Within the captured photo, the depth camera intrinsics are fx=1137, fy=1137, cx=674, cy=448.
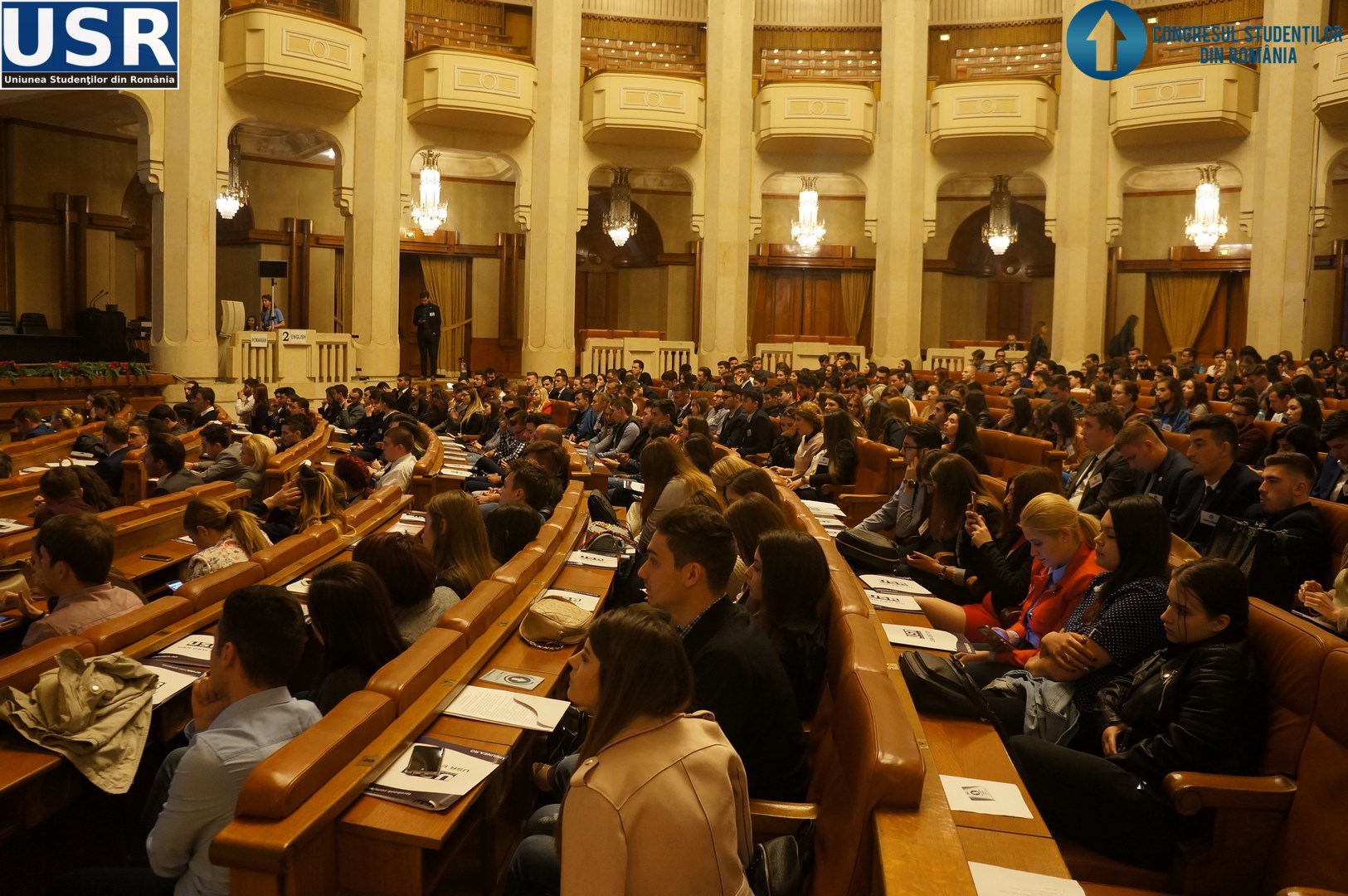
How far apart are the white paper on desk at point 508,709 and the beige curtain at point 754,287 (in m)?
18.9

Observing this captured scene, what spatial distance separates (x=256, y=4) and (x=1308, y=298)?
14.9m

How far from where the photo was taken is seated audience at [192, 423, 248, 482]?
8211 mm

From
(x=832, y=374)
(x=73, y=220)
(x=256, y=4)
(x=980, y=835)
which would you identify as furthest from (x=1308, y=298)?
(x=73, y=220)

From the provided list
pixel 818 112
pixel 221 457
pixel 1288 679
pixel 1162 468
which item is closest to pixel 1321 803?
pixel 1288 679

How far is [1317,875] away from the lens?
2.53 metres

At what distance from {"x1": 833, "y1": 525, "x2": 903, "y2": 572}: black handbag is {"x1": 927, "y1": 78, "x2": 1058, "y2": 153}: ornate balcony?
14067mm

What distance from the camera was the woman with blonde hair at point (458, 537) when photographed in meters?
4.56

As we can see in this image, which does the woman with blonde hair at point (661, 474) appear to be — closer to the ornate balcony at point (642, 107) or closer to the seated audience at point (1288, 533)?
the seated audience at point (1288, 533)

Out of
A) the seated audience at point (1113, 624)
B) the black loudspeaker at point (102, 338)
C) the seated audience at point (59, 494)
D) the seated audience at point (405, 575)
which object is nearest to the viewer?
the seated audience at point (1113, 624)

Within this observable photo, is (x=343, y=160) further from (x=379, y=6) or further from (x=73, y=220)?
(x=73, y=220)

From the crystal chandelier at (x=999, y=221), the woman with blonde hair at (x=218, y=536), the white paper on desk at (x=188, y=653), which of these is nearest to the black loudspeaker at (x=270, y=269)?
the crystal chandelier at (x=999, y=221)

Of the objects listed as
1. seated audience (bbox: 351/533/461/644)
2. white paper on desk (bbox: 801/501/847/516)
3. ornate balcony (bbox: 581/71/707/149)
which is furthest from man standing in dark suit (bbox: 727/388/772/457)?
ornate balcony (bbox: 581/71/707/149)

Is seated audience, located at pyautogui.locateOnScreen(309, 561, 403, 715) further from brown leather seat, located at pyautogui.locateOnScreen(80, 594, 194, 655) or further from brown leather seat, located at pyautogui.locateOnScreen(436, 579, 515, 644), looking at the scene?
brown leather seat, located at pyautogui.locateOnScreen(80, 594, 194, 655)

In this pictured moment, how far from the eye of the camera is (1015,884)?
2145 mm
